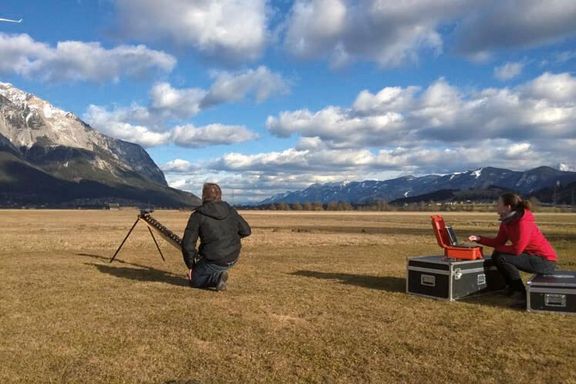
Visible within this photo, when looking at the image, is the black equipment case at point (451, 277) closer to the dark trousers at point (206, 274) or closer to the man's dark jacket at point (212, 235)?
the man's dark jacket at point (212, 235)

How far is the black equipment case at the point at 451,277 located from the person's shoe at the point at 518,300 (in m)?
0.63

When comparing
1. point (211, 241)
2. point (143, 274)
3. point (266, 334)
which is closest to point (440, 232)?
point (211, 241)

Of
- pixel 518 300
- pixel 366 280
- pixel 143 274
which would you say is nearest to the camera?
pixel 518 300

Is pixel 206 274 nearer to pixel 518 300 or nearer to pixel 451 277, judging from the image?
pixel 451 277

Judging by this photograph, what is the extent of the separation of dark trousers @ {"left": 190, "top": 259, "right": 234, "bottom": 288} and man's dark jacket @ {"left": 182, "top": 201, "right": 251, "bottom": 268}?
11 centimetres

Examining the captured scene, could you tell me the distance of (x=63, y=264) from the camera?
15.7 metres

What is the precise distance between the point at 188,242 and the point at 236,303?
2010mm

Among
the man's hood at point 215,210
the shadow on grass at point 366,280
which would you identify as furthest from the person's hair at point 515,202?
the man's hood at point 215,210

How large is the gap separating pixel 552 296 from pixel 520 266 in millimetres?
1186

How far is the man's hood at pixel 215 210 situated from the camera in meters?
11.3

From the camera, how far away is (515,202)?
10344 millimetres

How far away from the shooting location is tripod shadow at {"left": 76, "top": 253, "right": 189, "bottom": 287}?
12.8 m

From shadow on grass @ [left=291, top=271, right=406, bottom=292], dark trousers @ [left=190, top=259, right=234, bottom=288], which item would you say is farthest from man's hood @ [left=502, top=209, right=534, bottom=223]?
dark trousers @ [left=190, top=259, right=234, bottom=288]

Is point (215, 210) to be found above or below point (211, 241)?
above
